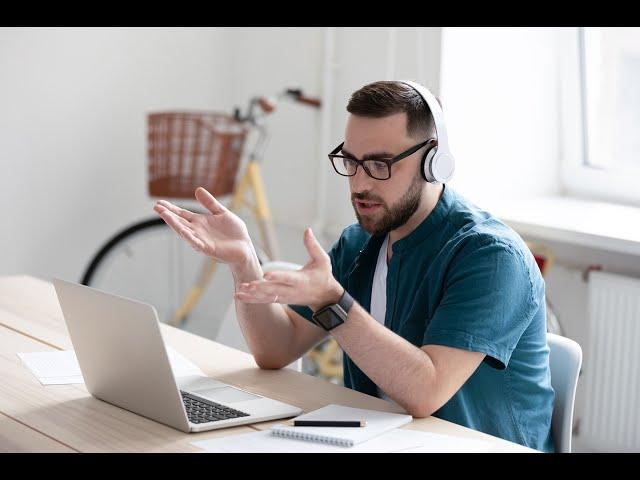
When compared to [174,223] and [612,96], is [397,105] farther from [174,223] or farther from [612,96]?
[612,96]

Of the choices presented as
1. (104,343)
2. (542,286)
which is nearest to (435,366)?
(542,286)

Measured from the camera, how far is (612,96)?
314 cm

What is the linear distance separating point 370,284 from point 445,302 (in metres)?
0.31

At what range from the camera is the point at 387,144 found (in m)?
1.83

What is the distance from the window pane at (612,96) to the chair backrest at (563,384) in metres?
1.43

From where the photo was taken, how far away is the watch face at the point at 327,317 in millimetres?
1604

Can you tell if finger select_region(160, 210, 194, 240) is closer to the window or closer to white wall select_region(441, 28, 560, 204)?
white wall select_region(441, 28, 560, 204)

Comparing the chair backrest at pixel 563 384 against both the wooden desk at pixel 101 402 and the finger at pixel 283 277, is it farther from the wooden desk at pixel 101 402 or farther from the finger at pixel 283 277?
the finger at pixel 283 277

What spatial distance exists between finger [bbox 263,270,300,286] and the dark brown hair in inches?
16.7

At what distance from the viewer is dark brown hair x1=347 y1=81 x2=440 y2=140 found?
72.3 inches

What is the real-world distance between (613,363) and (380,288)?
114 cm

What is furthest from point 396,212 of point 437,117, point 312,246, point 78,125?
point 78,125
